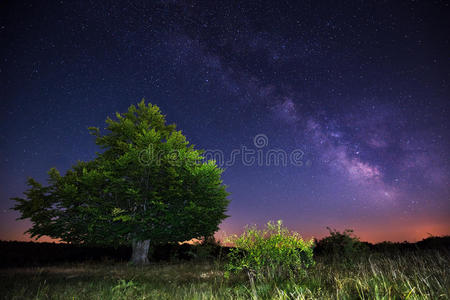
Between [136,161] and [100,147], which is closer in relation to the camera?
[136,161]

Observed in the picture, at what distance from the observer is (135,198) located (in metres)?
13.2

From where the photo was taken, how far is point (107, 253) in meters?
20.3

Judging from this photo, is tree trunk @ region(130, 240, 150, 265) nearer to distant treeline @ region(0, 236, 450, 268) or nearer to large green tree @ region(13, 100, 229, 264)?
large green tree @ region(13, 100, 229, 264)

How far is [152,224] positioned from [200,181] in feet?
13.1

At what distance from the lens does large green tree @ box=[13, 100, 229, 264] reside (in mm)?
13102

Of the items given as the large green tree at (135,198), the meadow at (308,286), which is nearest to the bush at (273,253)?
the meadow at (308,286)

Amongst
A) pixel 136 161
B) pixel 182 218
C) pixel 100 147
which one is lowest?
pixel 182 218

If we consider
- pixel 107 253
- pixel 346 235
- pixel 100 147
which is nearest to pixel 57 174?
pixel 100 147

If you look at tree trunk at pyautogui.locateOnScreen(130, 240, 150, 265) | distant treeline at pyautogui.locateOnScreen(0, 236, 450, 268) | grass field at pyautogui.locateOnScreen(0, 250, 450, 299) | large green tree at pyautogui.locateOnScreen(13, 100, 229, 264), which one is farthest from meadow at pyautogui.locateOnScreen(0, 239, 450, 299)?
distant treeline at pyautogui.locateOnScreen(0, 236, 450, 268)

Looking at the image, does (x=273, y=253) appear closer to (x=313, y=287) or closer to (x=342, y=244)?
(x=313, y=287)

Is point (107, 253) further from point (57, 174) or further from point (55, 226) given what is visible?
point (57, 174)

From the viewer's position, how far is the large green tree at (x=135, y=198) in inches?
516

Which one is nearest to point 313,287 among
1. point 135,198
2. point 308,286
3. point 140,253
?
point 308,286

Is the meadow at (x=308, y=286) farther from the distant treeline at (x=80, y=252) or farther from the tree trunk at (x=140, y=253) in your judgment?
the distant treeline at (x=80, y=252)
